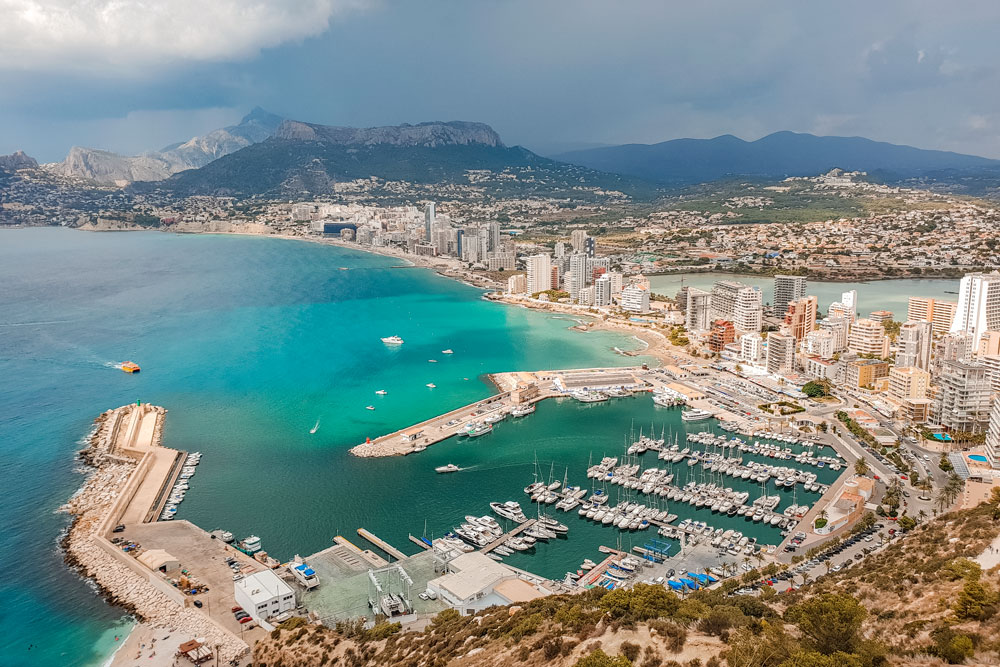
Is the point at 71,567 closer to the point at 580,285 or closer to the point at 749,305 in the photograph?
the point at 749,305

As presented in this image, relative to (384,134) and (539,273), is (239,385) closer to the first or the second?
(539,273)

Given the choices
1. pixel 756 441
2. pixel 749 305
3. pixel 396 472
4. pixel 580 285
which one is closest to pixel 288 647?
pixel 396 472

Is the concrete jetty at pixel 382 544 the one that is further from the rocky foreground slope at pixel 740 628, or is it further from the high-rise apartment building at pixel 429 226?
the high-rise apartment building at pixel 429 226

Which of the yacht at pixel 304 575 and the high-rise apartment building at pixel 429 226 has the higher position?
the high-rise apartment building at pixel 429 226

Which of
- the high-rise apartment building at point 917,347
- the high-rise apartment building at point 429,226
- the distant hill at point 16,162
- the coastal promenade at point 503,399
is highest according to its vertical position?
the distant hill at point 16,162

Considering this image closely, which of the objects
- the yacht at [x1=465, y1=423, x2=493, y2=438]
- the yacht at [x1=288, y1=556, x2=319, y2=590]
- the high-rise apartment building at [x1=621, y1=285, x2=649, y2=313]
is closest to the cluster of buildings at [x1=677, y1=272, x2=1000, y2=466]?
the high-rise apartment building at [x1=621, y1=285, x2=649, y2=313]

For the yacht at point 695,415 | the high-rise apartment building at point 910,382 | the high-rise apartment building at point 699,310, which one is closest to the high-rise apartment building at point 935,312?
the high-rise apartment building at point 699,310
